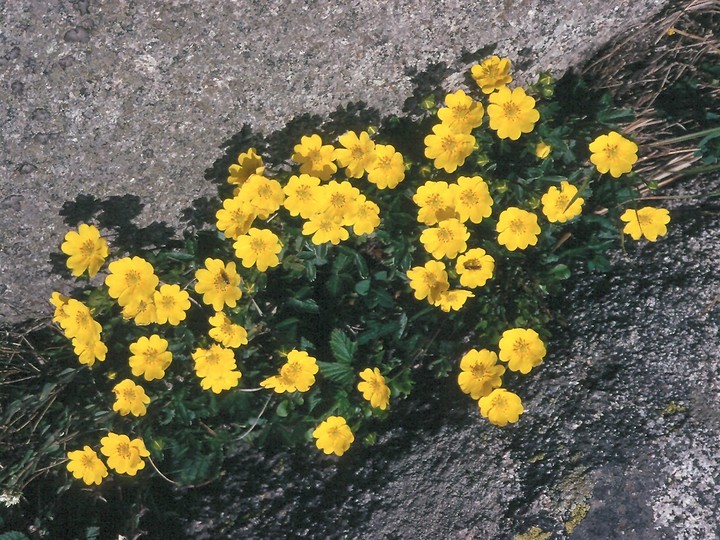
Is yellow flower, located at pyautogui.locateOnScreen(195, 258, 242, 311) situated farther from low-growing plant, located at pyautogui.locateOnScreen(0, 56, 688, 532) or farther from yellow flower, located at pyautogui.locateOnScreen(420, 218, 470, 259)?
yellow flower, located at pyautogui.locateOnScreen(420, 218, 470, 259)

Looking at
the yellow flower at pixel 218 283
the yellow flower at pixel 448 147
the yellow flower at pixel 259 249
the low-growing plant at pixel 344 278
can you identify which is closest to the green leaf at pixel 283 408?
the low-growing plant at pixel 344 278

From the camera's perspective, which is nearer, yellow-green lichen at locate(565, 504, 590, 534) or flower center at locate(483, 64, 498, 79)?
yellow-green lichen at locate(565, 504, 590, 534)

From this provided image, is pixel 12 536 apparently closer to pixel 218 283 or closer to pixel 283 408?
pixel 283 408

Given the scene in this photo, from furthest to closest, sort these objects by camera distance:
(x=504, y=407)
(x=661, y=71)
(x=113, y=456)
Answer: (x=661, y=71) → (x=113, y=456) → (x=504, y=407)

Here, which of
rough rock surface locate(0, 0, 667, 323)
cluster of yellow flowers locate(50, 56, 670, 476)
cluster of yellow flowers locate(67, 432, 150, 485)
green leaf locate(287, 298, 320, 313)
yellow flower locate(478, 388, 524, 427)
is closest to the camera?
rough rock surface locate(0, 0, 667, 323)

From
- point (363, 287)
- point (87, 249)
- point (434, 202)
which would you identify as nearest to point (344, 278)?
point (363, 287)

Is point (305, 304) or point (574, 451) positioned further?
point (305, 304)

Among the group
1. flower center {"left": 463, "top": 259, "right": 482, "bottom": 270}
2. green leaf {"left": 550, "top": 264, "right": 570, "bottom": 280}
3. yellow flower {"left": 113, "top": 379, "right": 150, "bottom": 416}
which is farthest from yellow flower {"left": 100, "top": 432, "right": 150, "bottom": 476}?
green leaf {"left": 550, "top": 264, "right": 570, "bottom": 280}
